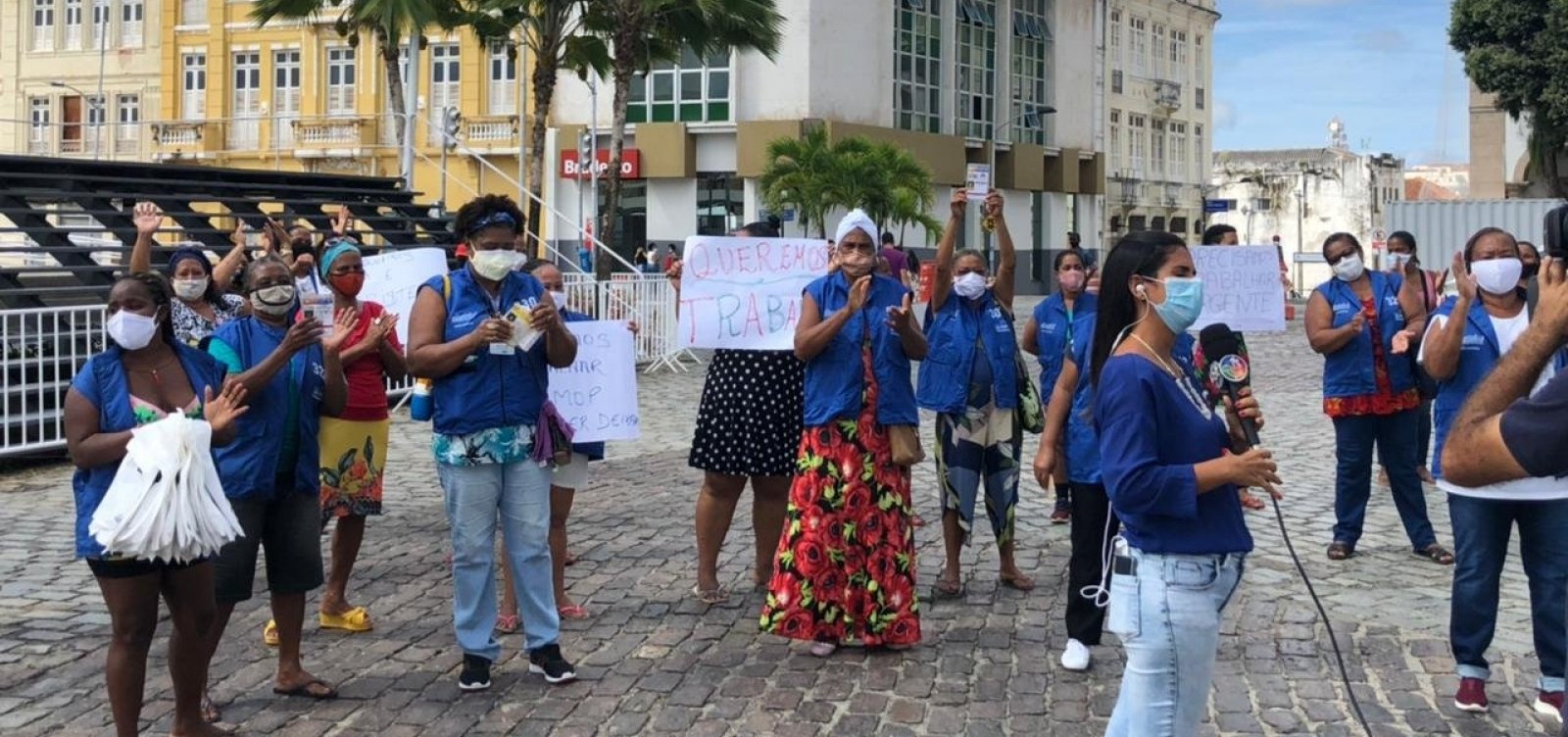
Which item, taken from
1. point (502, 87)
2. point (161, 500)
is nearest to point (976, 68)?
point (502, 87)

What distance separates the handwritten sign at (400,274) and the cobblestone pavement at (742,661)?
1.47 m

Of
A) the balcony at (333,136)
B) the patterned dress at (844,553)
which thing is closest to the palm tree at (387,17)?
the patterned dress at (844,553)

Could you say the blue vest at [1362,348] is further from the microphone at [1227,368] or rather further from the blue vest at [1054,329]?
the microphone at [1227,368]

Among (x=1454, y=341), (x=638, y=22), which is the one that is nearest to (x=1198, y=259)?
(x=1454, y=341)

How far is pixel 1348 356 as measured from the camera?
8.76 meters

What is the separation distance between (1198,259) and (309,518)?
6.83 meters

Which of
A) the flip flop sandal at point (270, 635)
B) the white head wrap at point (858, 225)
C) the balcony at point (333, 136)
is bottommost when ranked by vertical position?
the flip flop sandal at point (270, 635)

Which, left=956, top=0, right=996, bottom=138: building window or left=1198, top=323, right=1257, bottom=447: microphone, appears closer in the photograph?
left=1198, top=323, right=1257, bottom=447: microphone

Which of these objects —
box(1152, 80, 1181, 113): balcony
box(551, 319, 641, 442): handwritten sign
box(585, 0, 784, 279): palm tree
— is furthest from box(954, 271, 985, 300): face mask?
box(1152, 80, 1181, 113): balcony

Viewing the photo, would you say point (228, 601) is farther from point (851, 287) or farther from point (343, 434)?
point (851, 287)

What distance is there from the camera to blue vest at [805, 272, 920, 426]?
22.0ft

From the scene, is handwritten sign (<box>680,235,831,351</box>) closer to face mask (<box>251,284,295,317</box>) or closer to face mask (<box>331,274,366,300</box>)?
face mask (<box>331,274,366,300</box>)

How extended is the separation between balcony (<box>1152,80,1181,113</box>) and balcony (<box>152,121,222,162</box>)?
1353 inches

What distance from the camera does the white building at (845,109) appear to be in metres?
41.4
